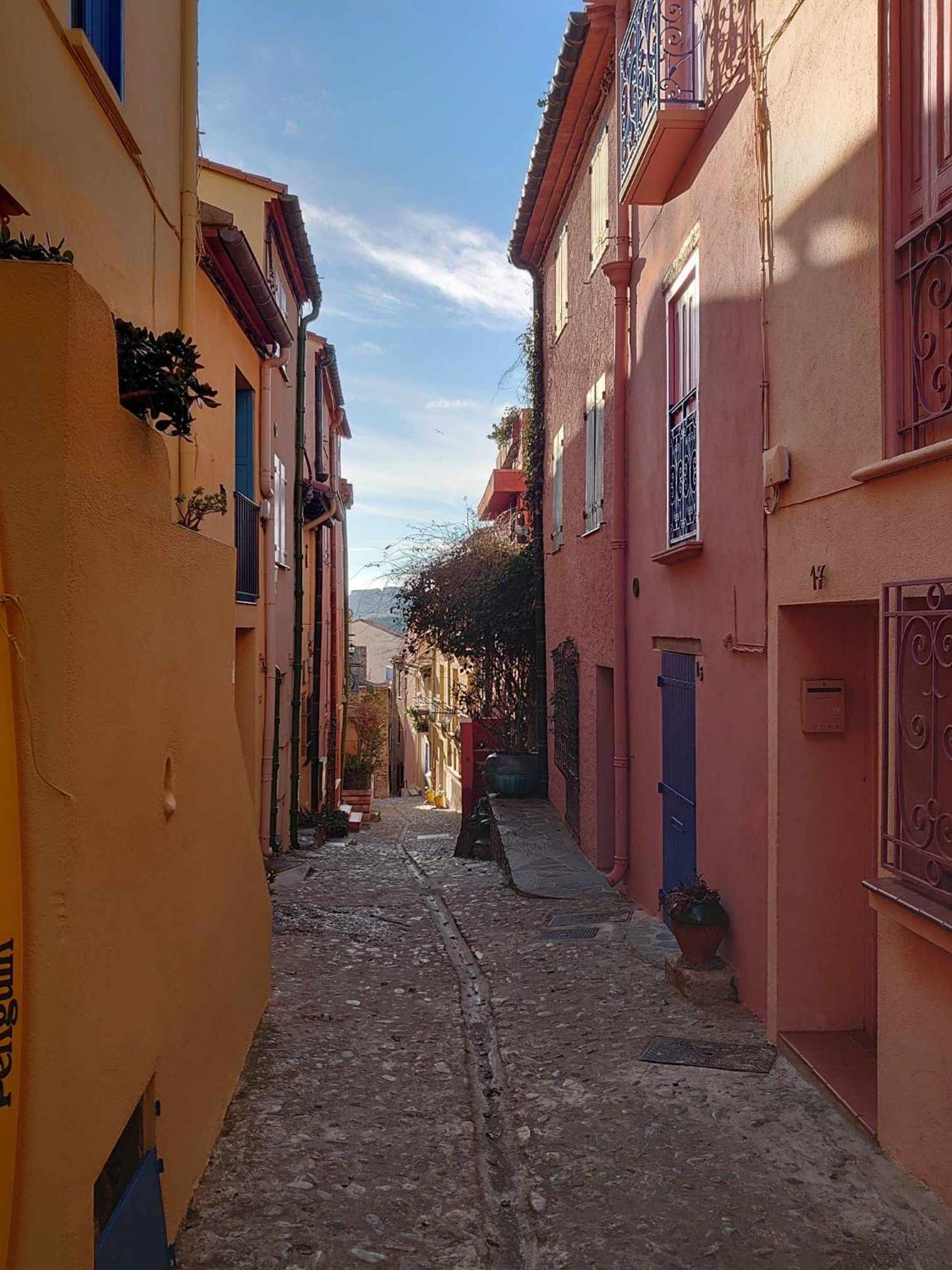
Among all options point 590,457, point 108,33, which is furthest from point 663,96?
point 590,457

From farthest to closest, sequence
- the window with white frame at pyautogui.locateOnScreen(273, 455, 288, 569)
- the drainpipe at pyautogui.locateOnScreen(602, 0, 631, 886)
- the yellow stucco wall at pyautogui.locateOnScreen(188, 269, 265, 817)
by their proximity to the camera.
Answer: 1. the window with white frame at pyautogui.locateOnScreen(273, 455, 288, 569)
2. the drainpipe at pyautogui.locateOnScreen(602, 0, 631, 886)
3. the yellow stucco wall at pyautogui.locateOnScreen(188, 269, 265, 817)

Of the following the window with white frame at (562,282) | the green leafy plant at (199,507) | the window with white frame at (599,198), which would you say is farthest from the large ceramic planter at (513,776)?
the green leafy plant at (199,507)

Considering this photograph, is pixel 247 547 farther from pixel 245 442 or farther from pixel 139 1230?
pixel 139 1230

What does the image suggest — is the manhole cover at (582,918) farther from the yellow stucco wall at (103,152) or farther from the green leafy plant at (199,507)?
the yellow stucco wall at (103,152)

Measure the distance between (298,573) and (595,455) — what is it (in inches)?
237

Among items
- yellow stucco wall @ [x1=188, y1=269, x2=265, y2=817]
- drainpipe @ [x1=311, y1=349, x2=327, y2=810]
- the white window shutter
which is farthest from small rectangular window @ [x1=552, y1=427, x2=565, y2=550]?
drainpipe @ [x1=311, y1=349, x2=327, y2=810]

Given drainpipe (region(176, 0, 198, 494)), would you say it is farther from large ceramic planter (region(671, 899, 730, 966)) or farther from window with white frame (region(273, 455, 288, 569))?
window with white frame (region(273, 455, 288, 569))

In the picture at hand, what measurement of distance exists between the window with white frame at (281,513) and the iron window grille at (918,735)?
9.80 metres

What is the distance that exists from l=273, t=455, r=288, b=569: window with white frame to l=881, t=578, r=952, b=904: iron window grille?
980cm

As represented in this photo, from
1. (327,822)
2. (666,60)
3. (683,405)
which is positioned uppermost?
(666,60)

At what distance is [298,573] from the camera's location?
15.3 metres

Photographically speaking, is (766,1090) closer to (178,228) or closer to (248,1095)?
(248,1095)

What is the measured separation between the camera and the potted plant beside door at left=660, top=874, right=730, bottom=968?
6.18 m

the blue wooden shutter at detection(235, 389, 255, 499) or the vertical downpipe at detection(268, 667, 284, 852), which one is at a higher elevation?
the blue wooden shutter at detection(235, 389, 255, 499)
